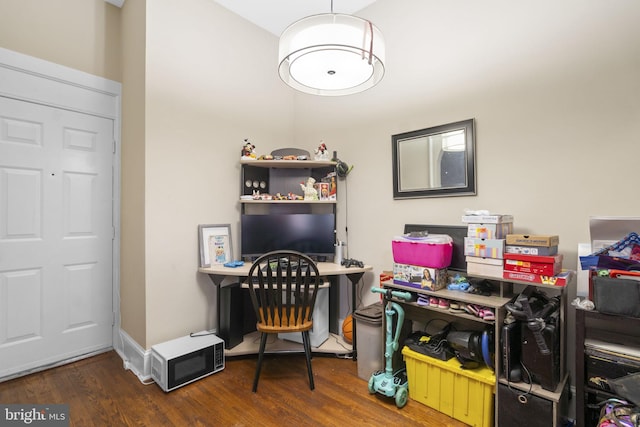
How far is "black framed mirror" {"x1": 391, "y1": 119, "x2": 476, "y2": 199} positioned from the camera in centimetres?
210

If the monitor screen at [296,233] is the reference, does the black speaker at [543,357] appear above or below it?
below

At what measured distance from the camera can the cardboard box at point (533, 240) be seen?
5.13 feet

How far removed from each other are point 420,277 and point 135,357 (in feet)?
7.30

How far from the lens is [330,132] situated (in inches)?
119

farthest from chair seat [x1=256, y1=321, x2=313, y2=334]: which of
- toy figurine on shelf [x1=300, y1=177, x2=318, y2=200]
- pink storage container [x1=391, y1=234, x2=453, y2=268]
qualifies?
toy figurine on shelf [x1=300, y1=177, x2=318, y2=200]

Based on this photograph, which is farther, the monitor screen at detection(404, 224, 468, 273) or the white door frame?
the white door frame

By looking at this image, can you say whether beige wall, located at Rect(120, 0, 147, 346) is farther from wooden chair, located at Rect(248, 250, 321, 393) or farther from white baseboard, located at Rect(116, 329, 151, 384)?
wooden chair, located at Rect(248, 250, 321, 393)

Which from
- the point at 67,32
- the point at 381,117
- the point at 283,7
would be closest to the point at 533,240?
the point at 381,117

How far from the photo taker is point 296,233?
2.78 metres

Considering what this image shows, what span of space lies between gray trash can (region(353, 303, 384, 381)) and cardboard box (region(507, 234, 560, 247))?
0.96 meters

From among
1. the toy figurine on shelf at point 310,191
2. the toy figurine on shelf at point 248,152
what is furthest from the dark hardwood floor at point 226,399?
the toy figurine on shelf at point 248,152

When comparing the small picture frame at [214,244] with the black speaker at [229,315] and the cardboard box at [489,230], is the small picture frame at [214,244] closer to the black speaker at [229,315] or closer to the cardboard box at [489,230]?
the black speaker at [229,315]

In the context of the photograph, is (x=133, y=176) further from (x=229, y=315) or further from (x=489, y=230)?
(x=489, y=230)

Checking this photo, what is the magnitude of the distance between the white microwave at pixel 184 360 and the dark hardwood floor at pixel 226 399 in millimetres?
55
